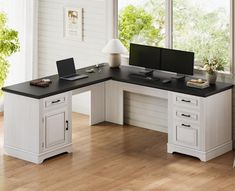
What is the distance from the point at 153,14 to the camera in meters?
A: 9.70

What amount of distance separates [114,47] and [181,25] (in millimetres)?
886

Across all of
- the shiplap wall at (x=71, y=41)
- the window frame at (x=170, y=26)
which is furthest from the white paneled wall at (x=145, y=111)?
the window frame at (x=170, y=26)

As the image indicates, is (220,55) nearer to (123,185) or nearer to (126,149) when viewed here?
(126,149)

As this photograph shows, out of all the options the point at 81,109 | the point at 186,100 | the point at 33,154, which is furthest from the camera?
the point at 81,109

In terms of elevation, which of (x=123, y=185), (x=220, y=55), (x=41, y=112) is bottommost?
(x=123, y=185)

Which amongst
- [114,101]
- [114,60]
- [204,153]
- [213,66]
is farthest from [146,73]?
[204,153]

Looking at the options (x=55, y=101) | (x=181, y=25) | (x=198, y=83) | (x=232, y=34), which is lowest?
(x=55, y=101)

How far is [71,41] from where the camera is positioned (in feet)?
34.6

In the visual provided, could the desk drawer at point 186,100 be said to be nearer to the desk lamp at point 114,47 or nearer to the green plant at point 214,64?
the green plant at point 214,64

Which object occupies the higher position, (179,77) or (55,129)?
(179,77)

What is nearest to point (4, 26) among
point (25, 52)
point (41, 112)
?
point (25, 52)

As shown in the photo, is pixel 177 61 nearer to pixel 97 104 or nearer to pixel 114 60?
pixel 114 60

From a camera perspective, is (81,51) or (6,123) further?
(81,51)

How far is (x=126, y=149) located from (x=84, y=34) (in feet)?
6.43
